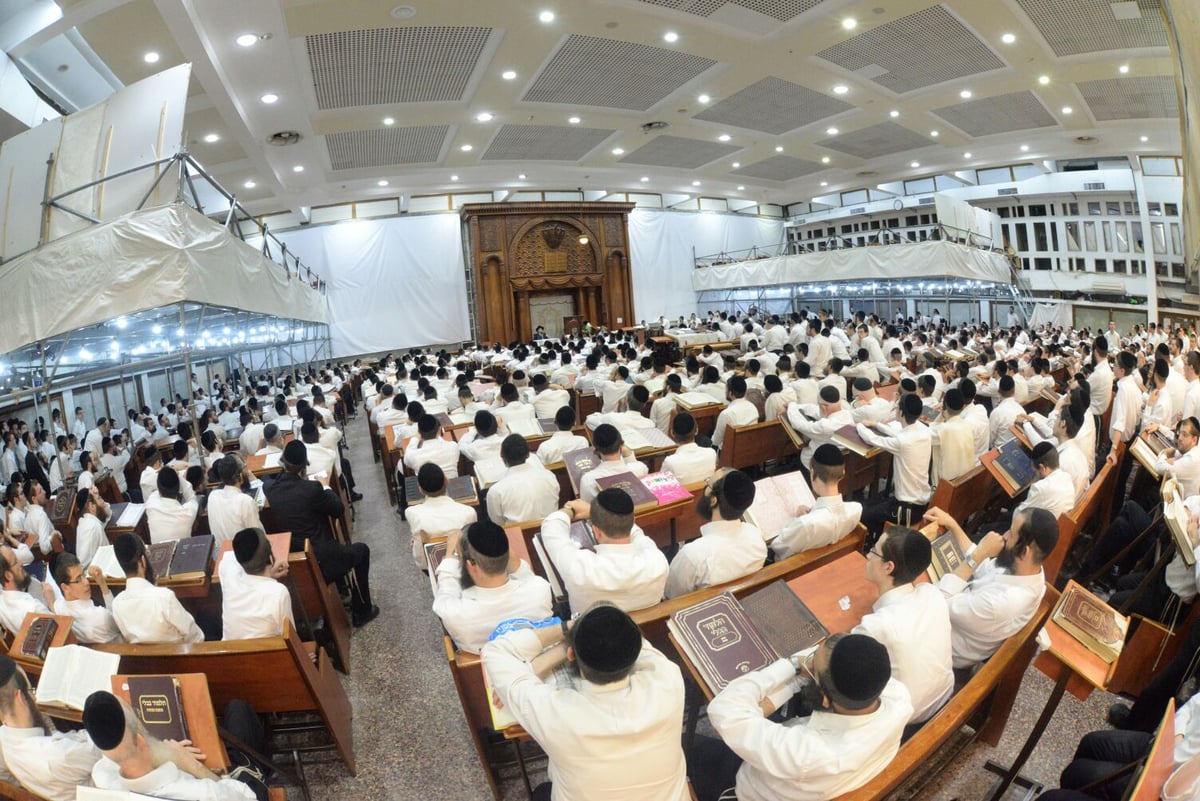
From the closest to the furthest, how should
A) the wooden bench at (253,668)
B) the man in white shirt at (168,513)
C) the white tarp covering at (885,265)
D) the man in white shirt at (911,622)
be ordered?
the man in white shirt at (911,622) < the wooden bench at (253,668) < the man in white shirt at (168,513) < the white tarp covering at (885,265)

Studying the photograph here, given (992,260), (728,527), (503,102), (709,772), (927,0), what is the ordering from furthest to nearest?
(992,260) → (503,102) → (927,0) → (728,527) → (709,772)

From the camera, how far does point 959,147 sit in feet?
57.3

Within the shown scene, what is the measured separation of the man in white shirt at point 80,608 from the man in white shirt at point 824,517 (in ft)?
11.3

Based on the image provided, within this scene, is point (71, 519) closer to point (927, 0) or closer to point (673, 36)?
point (673, 36)

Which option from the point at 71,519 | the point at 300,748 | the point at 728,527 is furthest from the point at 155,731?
the point at 71,519

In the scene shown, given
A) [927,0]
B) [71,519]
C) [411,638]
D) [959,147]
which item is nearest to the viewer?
[411,638]

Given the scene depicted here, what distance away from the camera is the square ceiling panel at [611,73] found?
10195mm

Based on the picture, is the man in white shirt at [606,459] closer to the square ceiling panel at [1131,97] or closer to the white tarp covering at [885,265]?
the white tarp covering at [885,265]

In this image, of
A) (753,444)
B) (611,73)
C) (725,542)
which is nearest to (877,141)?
(611,73)

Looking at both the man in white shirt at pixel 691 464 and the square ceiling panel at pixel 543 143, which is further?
the square ceiling panel at pixel 543 143

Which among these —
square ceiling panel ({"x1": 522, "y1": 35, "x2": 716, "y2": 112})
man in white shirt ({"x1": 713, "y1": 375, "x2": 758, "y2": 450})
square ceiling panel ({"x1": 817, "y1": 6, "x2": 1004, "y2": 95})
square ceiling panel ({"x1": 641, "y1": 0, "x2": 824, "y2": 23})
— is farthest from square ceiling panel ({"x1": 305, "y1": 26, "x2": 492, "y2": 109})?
man in white shirt ({"x1": 713, "y1": 375, "x2": 758, "y2": 450})

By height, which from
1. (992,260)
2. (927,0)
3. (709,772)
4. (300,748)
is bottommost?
(300,748)

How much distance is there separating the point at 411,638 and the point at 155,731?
2082mm

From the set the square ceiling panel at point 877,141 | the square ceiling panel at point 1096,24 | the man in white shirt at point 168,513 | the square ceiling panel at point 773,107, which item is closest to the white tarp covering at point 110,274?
the man in white shirt at point 168,513
